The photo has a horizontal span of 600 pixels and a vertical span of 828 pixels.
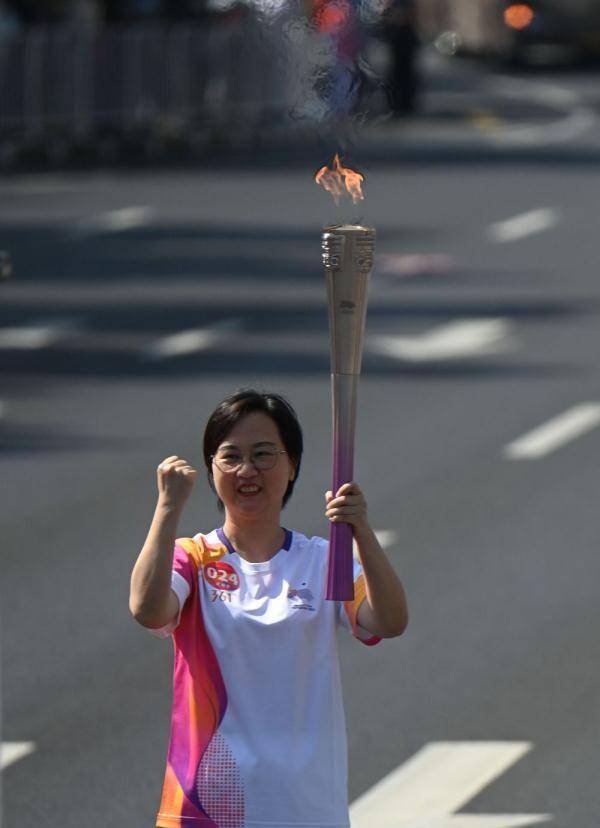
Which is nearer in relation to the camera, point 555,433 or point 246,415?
point 246,415

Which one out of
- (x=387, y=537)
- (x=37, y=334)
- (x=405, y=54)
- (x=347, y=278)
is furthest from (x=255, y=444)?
(x=405, y=54)

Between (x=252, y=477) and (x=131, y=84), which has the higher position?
(x=131, y=84)

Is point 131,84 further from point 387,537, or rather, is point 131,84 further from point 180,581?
point 180,581

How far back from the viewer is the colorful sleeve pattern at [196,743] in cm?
533

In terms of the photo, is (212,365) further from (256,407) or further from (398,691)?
(256,407)

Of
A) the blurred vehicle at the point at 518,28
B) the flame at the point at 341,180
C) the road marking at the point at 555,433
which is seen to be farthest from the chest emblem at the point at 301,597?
the blurred vehicle at the point at 518,28

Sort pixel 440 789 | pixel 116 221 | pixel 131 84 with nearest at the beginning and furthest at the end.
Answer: pixel 440 789 < pixel 116 221 < pixel 131 84

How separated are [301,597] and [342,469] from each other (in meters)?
0.34

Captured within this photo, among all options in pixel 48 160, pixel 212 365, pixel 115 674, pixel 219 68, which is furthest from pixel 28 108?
pixel 115 674

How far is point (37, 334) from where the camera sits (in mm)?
20578

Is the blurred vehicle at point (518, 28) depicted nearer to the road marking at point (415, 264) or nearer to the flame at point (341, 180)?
the road marking at point (415, 264)

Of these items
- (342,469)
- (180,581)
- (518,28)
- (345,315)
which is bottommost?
(180,581)

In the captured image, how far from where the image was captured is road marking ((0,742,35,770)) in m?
9.23

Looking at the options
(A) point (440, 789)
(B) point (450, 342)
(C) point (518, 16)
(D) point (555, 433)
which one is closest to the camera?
(A) point (440, 789)
